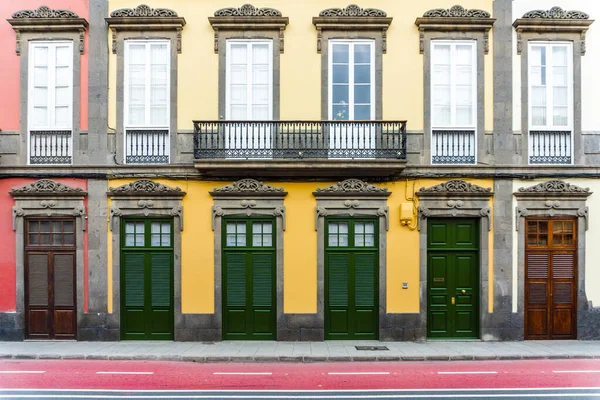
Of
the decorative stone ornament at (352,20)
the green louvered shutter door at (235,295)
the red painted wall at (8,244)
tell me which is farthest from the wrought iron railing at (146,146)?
the decorative stone ornament at (352,20)

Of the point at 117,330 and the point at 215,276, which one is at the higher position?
the point at 215,276

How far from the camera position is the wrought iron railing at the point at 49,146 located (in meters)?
12.7

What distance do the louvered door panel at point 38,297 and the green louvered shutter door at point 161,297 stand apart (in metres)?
2.91

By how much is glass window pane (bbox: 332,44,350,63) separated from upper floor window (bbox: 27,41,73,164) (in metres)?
7.42

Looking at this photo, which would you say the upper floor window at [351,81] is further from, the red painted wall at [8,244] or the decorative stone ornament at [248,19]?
the red painted wall at [8,244]

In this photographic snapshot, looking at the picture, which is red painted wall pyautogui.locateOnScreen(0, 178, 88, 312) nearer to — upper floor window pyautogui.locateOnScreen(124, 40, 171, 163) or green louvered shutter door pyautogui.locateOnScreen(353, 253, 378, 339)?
upper floor window pyautogui.locateOnScreen(124, 40, 171, 163)

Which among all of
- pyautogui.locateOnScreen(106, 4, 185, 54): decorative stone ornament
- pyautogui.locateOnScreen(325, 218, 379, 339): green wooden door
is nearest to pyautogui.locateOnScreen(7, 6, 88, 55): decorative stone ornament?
pyautogui.locateOnScreen(106, 4, 185, 54): decorative stone ornament

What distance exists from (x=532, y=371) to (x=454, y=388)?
245 cm

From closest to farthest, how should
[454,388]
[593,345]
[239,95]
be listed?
[454,388] → [593,345] → [239,95]

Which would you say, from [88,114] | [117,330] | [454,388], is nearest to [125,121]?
[88,114]

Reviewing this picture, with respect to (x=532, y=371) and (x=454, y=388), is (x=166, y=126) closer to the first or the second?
(x=454, y=388)

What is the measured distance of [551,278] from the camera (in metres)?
12.6

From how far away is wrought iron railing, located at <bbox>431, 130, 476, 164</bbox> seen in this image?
41.5 feet

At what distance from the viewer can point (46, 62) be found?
12.7m
